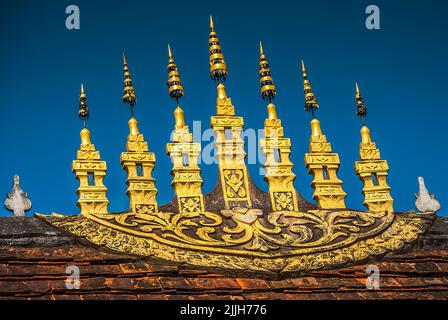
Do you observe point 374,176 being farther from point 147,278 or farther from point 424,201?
point 147,278

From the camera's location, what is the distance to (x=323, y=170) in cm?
1722

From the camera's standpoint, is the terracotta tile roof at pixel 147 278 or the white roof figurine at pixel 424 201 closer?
the terracotta tile roof at pixel 147 278

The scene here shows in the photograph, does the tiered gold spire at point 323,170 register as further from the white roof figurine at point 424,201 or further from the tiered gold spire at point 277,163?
the white roof figurine at point 424,201

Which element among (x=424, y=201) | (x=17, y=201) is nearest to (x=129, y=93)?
(x=17, y=201)

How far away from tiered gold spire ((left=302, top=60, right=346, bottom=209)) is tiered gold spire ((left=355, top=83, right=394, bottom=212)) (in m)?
0.41

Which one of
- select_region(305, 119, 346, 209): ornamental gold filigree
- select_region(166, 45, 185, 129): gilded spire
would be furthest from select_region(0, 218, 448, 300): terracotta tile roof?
select_region(166, 45, 185, 129): gilded spire

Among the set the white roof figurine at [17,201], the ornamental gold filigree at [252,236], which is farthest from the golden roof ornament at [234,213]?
the white roof figurine at [17,201]

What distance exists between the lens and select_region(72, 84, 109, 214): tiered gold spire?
634 inches

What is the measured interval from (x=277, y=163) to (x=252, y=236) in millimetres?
1454

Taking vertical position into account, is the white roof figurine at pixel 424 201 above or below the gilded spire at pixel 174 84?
below

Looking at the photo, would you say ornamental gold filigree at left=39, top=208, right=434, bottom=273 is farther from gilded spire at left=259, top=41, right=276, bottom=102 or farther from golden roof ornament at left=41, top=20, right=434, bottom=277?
gilded spire at left=259, top=41, right=276, bottom=102

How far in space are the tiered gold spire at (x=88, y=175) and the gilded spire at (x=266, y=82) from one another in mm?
2827

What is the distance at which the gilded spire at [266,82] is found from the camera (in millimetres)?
17547
